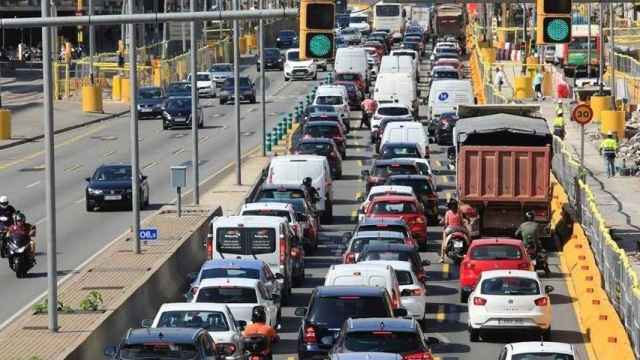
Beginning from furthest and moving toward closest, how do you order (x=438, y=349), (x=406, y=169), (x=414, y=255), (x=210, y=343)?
1. (x=406, y=169)
2. (x=414, y=255)
3. (x=438, y=349)
4. (x=210, y=343)

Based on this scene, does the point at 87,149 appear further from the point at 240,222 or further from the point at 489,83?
the point at 240,222

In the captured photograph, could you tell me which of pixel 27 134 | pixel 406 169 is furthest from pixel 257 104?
pixel 406 169

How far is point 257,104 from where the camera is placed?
316 feet

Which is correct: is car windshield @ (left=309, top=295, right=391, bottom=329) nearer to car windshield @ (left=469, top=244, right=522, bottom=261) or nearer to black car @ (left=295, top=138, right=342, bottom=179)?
car windshield @ (left=469, top=244, right=522, bottom=261)

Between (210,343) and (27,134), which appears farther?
(27,134)

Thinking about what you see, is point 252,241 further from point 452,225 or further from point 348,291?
point 348,291

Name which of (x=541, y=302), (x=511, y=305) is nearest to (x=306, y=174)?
(x=511, y=305)

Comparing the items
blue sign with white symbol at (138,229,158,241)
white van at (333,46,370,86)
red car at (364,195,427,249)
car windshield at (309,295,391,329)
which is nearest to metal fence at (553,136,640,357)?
red car at (364,195,427,249)

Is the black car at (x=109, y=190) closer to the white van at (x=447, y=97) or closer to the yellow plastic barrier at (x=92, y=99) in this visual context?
the white van at (x=447, y=97)

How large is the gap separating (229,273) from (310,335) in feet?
15.1

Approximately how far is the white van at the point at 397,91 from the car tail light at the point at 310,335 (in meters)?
51.5

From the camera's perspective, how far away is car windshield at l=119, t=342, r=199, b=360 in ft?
80.7

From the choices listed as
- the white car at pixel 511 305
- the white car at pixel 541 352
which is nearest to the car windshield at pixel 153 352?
the white car at pixel 541 352

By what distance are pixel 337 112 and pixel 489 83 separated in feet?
55.0
